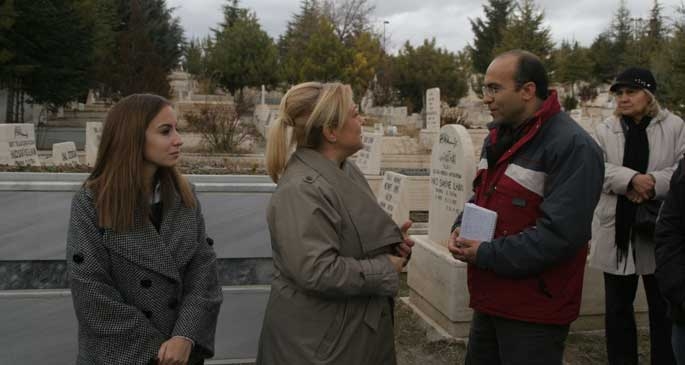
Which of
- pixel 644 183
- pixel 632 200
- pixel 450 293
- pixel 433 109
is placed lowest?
pixel 450 293

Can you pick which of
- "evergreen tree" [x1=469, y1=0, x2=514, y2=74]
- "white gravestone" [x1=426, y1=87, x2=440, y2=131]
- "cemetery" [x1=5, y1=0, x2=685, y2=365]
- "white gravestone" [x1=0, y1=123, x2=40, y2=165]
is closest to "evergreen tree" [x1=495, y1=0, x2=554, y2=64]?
"cemetery" [x1=5, y1=0, x2=685, y2=365]

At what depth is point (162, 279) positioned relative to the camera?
2.36m

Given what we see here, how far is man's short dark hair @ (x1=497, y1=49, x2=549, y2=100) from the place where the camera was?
2.64 meters

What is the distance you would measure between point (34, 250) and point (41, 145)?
1885 cm

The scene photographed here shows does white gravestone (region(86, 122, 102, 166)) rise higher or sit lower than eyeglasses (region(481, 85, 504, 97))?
lower

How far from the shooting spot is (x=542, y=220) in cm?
250

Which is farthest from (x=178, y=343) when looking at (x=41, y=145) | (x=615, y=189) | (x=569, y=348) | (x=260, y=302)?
(x=41, y=145)

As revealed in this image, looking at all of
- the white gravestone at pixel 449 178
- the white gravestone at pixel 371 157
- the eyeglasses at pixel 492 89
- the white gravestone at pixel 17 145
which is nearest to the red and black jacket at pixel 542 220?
the eyeglasses at pixel 492 89

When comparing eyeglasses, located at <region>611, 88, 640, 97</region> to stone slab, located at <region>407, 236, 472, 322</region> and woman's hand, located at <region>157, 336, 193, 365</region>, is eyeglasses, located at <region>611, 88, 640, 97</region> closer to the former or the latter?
stone slab, located at <region>407, 236, 472, 322</region>

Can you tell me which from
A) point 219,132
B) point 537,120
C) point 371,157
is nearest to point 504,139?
point 537,120

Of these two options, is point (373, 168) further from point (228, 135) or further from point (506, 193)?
point (506, 193)

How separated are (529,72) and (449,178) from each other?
2.48 m

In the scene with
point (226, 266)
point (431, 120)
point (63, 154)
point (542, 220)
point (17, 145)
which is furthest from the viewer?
point (431, 120)

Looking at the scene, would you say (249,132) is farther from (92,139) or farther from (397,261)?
(397,261)
